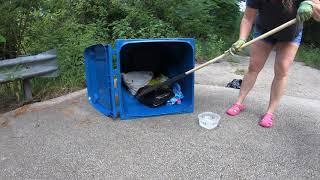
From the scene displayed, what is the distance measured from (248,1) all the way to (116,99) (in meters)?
1.70

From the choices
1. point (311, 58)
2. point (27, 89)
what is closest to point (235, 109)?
point (27, 89)

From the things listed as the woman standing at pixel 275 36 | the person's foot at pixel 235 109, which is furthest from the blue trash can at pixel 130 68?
the woman standing at pixel 275 36

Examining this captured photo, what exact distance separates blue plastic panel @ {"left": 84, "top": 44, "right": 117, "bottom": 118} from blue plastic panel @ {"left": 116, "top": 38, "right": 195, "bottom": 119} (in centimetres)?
9

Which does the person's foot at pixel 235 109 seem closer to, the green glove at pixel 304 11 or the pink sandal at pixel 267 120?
the pink sandal at pixel 267 120

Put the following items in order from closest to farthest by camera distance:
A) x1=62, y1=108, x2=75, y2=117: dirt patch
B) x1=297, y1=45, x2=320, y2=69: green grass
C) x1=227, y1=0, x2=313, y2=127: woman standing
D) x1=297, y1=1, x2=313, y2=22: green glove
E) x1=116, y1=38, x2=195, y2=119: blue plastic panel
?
x1=297, y1=1, x2=313, y2=22: green glove < x1=227, y1=0, x2=313, y2=127: woman standing < x1=116, y1=38, x2=195, y2=119: blue plastic panel < x1=62, y1=108, x2=75, y2=117: dirt patch < x1=297, y1=45, x2=320, y2=69: green grass

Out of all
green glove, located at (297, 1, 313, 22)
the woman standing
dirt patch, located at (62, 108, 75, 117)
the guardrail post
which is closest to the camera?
green glove, located at (297, 1, 313, 22)

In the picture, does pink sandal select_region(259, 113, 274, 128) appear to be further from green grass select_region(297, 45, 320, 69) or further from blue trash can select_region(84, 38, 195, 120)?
green grass select_region(297, 45, 320, 69)

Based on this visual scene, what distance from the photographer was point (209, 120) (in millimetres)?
4172

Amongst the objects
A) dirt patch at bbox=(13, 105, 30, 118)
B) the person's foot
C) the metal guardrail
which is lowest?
dirt patch at bbox=(13, 105, 30, 118)

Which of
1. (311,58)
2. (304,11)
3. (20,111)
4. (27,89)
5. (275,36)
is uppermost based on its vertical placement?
(304,11)

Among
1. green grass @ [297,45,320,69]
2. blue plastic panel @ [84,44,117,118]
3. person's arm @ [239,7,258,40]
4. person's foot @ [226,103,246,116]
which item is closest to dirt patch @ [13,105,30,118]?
blue plastic panel @ [84,44,117,118]

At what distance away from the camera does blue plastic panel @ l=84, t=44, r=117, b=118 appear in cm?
430

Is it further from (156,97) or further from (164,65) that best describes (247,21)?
(164,65)

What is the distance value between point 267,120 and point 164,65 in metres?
1.68
